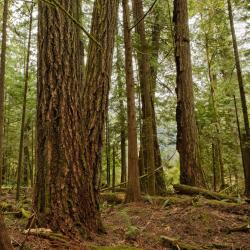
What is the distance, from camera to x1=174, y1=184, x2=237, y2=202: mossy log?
7.30 metres

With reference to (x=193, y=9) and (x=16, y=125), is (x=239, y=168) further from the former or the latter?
(x=16, y=125)

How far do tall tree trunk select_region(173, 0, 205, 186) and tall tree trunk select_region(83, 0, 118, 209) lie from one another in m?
4.13

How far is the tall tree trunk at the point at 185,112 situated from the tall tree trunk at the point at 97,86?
4134mm

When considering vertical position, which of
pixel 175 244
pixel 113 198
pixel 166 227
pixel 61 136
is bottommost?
pixel 175 244

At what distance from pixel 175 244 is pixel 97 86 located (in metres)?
2.54

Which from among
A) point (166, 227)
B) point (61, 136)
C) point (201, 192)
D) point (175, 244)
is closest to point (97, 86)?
point (61, 136)

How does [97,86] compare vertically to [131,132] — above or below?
above

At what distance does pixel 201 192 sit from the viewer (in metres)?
7.61

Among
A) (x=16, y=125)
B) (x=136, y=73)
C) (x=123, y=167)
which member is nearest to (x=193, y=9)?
(x=136, y=73)

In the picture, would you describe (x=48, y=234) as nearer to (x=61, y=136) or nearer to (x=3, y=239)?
(x=61, y=136)

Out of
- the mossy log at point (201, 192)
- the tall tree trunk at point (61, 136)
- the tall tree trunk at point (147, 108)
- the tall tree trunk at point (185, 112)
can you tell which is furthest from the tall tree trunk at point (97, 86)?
the tall tree trunk at point (185, 112)

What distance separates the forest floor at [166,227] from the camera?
3.75 meters

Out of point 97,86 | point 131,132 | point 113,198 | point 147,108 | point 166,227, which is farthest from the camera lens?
point 113,198

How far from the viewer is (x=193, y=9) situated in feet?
43.0
